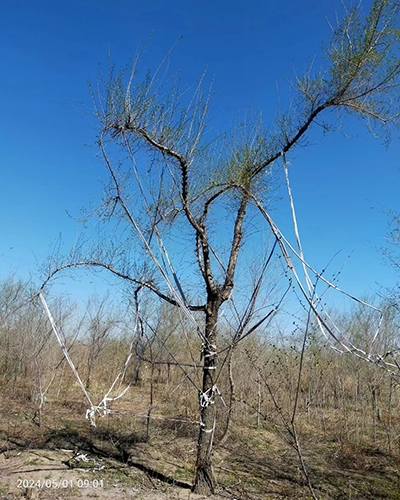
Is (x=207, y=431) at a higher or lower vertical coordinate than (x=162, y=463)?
higher

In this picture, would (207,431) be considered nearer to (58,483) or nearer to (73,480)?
(73,480)

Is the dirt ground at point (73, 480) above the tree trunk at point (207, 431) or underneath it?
underneath

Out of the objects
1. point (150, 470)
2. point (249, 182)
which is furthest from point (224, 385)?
point (249, 182)

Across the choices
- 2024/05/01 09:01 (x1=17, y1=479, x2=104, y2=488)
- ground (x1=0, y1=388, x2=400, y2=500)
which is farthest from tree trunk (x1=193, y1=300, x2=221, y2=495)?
2024/05/01 09:01 (x1=17, y1=479, x2=104, y2=488)

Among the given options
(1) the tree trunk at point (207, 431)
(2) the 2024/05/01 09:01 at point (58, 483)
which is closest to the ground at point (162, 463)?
(2) the 2024/05/01 09:01 at point (58, 483)

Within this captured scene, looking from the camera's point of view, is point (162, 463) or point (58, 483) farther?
point (162, 463)

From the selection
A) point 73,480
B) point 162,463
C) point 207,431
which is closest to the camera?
point 207,431

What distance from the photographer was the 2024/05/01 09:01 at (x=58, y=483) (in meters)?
4.82

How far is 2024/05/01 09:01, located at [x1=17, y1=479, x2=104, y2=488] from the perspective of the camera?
4815mm

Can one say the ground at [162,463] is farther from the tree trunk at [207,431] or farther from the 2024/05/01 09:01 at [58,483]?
the tree trunk at [207,431]

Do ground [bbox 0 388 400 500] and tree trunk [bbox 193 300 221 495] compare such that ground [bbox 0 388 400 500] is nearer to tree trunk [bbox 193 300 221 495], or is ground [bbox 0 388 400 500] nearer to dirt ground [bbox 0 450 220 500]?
dirt ground [bbox 0 450 220 500]

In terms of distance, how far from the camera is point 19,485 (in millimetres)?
4820

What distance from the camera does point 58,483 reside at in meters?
4.87

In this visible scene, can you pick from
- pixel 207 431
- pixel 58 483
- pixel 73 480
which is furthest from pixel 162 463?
pixel 207 431
